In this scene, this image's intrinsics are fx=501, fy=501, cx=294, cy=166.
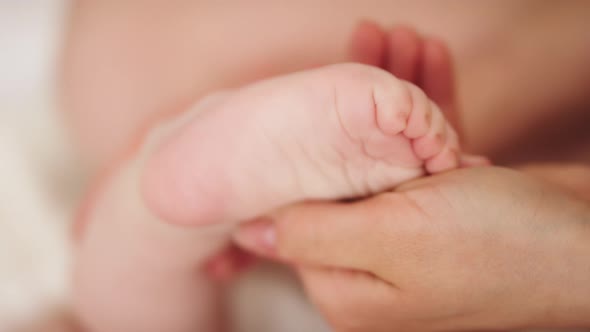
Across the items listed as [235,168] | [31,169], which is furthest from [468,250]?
[31,169]

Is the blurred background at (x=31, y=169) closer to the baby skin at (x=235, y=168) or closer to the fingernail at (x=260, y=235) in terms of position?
the baby skin at (x=235, y=168)

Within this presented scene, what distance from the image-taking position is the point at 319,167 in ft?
1.61

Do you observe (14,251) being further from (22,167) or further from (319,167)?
(319,167)

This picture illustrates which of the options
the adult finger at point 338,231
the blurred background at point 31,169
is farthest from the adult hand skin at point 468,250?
the blurred background at point 31,169

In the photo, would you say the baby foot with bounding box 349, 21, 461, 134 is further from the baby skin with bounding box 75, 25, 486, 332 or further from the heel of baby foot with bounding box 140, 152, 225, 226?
the heel of baby foot with bounding box 140, 152, 225, 226

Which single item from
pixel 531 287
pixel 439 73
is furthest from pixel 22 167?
pixel 531 287

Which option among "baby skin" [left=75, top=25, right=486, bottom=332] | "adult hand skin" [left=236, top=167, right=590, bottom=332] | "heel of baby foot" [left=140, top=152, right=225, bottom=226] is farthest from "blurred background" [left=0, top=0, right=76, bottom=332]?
"adult hand skin" [left=236, top=167, right=590, bottom=332]

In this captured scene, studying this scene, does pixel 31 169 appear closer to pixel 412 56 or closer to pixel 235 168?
pixel 235 168

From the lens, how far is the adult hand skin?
430 mm

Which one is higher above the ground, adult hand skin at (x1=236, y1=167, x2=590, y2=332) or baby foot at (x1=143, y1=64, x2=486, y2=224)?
baby foot at (x1=143, y1=64, x2=486, y2=224)

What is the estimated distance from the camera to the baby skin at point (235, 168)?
16.7 inches

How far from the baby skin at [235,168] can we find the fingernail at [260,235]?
0.02 meters

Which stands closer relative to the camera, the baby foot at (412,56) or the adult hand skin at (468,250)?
the adult hand skin at (468,250)

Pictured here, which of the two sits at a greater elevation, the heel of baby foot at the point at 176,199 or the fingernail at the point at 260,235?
the heel of baby foot at the point at 176,199
